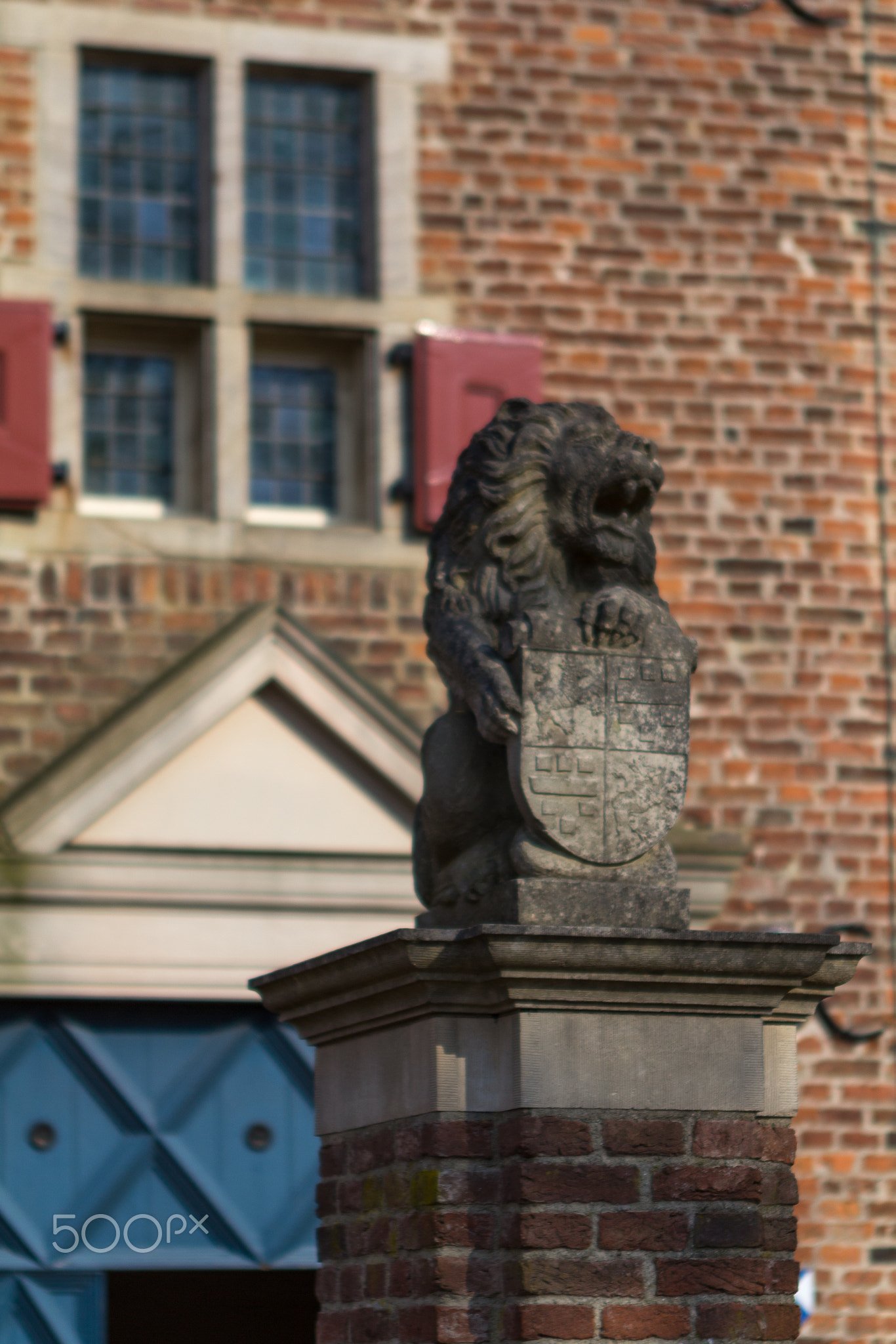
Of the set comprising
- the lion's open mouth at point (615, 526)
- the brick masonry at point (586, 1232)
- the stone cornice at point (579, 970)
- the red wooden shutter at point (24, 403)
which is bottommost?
the brick masonry at point (586, 1232)

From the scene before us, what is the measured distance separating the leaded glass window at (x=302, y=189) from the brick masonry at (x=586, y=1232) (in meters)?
4.86

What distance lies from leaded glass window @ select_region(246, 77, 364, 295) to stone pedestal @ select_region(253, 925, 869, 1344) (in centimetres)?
466

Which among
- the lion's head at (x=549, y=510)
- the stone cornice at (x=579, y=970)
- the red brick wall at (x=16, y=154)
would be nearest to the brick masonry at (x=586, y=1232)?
the stone cornice at (x=579, y=970)

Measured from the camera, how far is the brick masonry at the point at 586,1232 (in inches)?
146

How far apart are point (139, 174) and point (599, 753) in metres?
4.73

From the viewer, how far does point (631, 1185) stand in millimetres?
3791

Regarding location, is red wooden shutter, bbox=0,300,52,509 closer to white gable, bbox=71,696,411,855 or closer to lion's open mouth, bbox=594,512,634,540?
white gable, bbox=71,696,411,855

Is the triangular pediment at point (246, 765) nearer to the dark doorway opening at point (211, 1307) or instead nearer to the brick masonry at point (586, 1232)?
the dark doorway opening at point (211, 1307)

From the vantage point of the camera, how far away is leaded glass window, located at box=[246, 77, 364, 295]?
8227mm

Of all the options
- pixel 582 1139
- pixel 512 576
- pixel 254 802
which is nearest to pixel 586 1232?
pixel 582 1139

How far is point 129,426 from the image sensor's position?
801 cm

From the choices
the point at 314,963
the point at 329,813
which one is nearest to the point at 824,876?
the point at 329,813

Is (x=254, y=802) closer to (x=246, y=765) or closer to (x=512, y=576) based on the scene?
(x=246, y=765)

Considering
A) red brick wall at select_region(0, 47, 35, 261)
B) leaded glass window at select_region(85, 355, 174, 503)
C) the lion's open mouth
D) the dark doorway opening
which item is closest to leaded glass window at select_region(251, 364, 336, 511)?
leaded glass window at select_region(85, 355, 174, 503)
